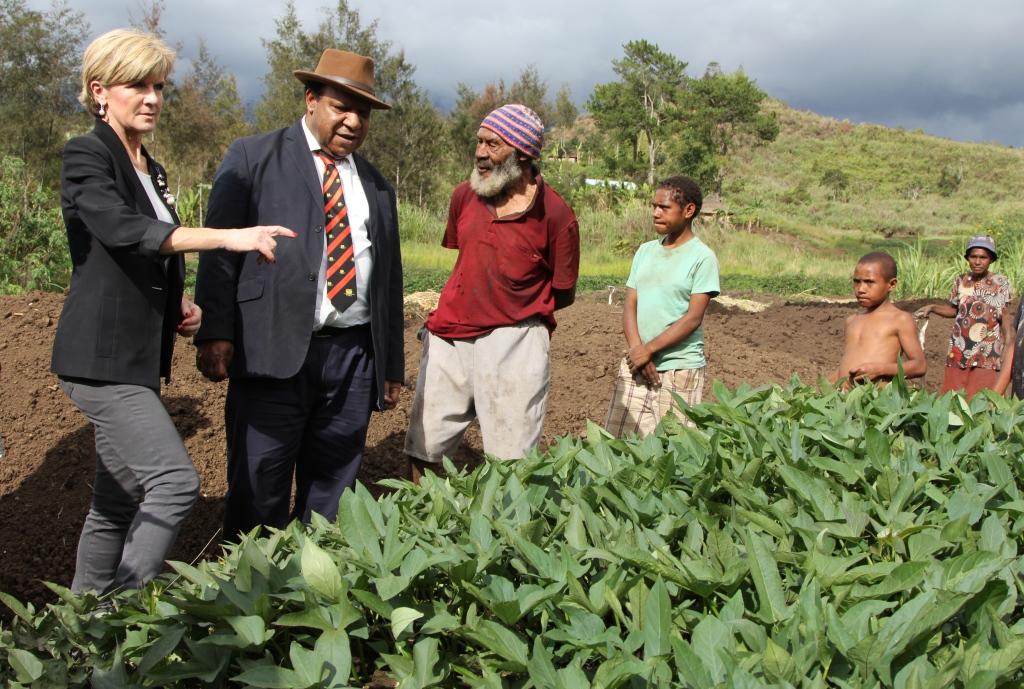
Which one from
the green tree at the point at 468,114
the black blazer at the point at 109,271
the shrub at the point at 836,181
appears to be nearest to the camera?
the black blazer at the point at 109,271

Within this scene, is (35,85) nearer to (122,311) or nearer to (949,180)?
(122,311)

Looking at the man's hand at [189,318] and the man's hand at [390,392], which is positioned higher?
the man's hand at [189,318]

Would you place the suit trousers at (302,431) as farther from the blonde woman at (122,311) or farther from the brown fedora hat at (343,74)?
the brown fedora hat at (343,74)

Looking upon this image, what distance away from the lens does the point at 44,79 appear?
693 inches

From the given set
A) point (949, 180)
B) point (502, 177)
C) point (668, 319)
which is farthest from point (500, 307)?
point (949, 180)

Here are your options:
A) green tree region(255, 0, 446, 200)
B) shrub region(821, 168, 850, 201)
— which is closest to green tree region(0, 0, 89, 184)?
green tree region(255, 0, 446, 200)

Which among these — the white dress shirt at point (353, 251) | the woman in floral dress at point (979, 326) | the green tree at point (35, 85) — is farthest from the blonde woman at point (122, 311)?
the green tree at point (35, 85)

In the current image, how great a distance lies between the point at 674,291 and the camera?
4.68 meters

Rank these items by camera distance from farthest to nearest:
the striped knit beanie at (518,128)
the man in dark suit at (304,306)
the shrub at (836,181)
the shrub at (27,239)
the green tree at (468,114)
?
1. the shrub at (836,181)
2. the green tree at (468,114)
3. the shrub at (27,239)
4. the striped knit beanie at (518,128)
5. the man in dark suit at (304,306)

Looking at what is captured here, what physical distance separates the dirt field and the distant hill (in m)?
24.0

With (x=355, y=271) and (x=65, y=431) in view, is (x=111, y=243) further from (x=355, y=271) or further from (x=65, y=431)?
(x=65, y=431)

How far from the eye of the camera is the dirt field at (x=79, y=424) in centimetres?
406

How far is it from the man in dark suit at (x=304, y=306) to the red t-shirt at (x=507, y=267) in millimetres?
469

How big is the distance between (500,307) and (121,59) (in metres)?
1.78
